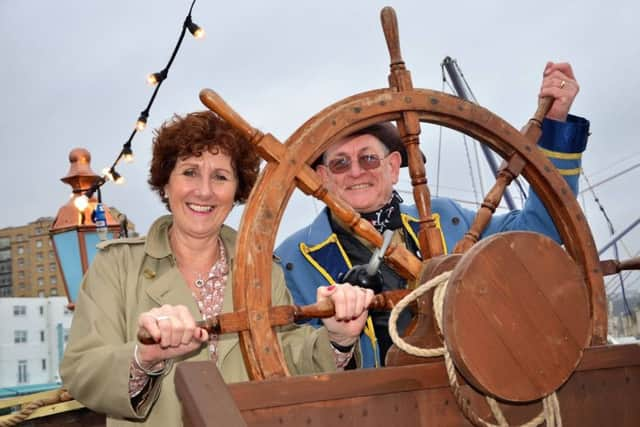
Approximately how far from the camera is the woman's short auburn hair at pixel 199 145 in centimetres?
225

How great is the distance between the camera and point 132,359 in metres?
1.68

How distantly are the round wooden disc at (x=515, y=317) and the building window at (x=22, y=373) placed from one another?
40718mm

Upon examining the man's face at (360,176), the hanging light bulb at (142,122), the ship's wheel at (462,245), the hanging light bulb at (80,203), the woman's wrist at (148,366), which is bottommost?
the woman's wrist at (148,366)

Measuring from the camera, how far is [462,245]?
1.99 meters

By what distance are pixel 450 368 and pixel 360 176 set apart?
1229 mm

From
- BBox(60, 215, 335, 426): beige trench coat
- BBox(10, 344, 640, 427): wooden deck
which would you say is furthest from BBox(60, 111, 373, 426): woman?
BBox(10, 344, 640, 427): wooden deck

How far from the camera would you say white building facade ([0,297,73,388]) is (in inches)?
1480

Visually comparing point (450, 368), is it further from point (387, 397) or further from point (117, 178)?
point (117, 178)

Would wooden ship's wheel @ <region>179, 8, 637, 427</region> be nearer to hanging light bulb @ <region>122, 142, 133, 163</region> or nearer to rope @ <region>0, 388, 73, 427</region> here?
rope @ <region>0, 388, 73, 427</region>

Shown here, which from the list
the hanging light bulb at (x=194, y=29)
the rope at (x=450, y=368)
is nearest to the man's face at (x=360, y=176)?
the rope at (x=450, y=368)

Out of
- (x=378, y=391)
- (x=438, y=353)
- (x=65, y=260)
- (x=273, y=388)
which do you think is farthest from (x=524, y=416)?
(x=65, y=260)

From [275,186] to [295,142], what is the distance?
13 cm

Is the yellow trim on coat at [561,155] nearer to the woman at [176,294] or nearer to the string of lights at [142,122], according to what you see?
the woman at [176,294]

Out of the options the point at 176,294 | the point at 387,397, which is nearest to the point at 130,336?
the point at 176,294
